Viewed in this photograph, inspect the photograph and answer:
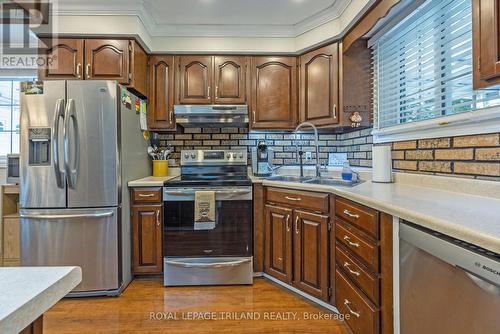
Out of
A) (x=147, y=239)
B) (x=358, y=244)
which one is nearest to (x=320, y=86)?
(x=358, y=244)

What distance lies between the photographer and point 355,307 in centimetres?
146

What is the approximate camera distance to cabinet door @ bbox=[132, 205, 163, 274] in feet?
7.68

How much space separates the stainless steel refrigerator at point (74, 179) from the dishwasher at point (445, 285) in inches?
79.4

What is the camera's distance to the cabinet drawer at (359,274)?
126cm

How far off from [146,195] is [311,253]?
1477 millimetres

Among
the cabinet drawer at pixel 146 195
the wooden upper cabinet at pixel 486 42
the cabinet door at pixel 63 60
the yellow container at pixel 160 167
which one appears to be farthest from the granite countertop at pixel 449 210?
the cabinet door at pixel 63 60

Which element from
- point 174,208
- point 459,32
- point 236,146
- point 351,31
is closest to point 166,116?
point 236,146

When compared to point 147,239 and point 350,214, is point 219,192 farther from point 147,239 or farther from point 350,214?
point 350,214

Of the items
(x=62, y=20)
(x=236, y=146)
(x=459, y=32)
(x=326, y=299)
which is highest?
(x=62, y=20)

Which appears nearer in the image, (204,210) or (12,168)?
(204,210)

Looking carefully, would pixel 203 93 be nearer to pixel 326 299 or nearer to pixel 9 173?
pixel 9 173

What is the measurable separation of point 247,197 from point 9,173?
226 cm

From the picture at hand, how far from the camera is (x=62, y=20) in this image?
2381mm

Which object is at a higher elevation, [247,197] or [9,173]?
[9,173]
